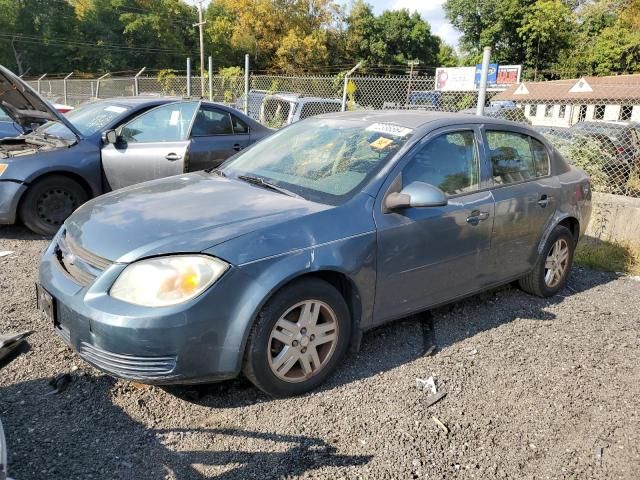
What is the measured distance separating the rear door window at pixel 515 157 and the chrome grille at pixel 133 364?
2.68m

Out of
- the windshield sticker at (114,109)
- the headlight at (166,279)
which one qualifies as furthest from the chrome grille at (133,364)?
the windshield sticker at (114,109)

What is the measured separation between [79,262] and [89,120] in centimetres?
427

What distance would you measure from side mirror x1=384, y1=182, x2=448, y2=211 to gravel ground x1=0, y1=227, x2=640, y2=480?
1.04 meters

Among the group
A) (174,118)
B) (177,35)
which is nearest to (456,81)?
(174,118)

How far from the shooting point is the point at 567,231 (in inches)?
187

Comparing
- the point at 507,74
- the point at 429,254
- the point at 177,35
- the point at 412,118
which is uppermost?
the point at 177,35

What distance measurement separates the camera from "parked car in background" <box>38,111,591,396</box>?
263 cm

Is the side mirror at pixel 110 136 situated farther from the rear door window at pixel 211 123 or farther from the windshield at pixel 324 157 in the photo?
the windshield at pixel 324 157

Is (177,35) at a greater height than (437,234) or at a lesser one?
greater

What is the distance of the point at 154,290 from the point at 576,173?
392cm

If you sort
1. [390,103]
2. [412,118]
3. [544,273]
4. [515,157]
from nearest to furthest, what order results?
[412,118] < [515,157] < [544,273] < [390,103]

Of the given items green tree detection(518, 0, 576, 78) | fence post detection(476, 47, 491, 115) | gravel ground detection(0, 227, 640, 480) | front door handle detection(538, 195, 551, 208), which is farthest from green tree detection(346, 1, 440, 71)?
gravel ground detection(0, 227, 640, 480)

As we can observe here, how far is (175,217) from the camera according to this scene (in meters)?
2.99

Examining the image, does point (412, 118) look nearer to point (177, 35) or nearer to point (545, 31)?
point (177, 35)
